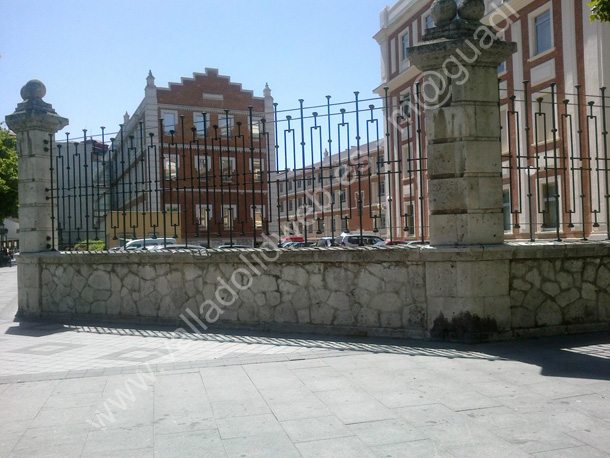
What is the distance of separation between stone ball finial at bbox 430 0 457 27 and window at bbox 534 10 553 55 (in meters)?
17.3

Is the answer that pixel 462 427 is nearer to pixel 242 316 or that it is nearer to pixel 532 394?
pixel 532 394

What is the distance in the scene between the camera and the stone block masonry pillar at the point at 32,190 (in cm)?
→ 927

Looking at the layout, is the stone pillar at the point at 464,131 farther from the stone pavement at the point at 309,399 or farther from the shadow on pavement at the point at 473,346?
the stone pavement at the point at 309,399

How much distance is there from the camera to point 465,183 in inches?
253

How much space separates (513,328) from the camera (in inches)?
258

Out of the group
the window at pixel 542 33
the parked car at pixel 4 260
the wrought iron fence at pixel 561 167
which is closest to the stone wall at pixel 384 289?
the wrought iron fence at pixel 561 167

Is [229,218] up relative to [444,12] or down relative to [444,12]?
down

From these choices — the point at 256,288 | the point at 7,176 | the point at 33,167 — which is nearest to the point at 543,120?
the point at 256,288

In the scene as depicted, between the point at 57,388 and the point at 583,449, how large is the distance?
457 centimetres

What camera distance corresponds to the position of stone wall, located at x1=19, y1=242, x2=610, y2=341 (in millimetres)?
6426

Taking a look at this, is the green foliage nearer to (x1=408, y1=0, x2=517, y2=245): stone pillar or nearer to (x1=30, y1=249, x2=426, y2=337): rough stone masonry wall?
(x1=30, y1=249, x2=426, y2=337): rough stone masonry wall

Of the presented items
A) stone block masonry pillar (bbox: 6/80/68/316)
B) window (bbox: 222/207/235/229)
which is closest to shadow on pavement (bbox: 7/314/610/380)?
stone block masonry pillar (bbox: 6/80/68/316)

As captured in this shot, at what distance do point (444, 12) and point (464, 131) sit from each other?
1.60 m

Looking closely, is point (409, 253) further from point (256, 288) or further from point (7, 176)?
point (7, 176)
